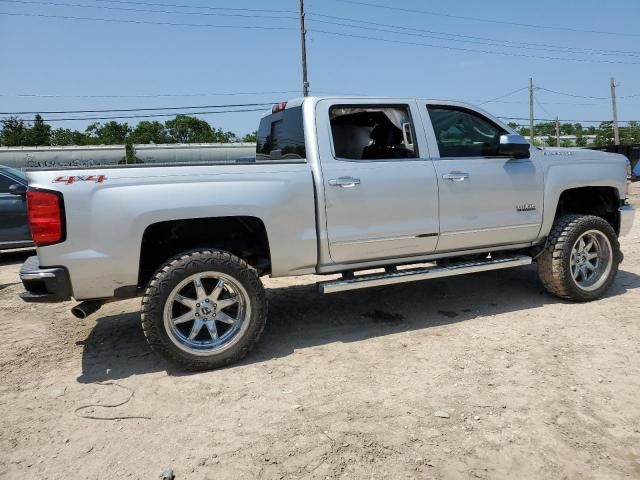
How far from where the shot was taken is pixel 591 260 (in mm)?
5051

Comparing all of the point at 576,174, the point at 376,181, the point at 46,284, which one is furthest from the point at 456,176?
the point at 46,284

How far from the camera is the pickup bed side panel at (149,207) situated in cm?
321

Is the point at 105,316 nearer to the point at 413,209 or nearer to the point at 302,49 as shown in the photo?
the point at 413,209

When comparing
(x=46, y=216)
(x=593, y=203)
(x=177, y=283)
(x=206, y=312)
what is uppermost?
(x=46, y=216)

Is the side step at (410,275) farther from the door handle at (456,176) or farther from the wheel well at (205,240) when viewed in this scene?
the door handle at (456,176)

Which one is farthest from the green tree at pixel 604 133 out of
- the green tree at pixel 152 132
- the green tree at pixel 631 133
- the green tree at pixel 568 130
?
the green tree at pixel 152 132

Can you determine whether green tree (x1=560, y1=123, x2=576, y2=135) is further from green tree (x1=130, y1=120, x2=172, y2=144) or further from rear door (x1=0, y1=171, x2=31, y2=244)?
rear door (x1=0, y1=171, x2=31, y2=244)

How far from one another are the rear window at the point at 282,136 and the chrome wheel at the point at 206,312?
1.24 m

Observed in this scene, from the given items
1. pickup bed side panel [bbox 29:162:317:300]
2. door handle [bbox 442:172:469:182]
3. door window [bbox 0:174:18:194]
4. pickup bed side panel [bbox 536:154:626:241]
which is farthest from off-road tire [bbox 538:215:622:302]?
door window [bbox 0:174:18:194]

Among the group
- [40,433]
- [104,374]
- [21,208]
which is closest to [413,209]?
[104,374]

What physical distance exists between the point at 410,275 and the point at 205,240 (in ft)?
5.73

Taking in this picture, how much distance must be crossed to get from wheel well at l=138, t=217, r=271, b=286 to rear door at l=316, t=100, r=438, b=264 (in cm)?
59

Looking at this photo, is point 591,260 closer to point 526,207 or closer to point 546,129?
point 526,207

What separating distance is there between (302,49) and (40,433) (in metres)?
25.1
